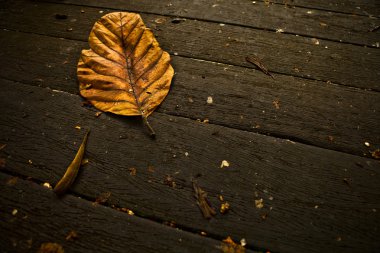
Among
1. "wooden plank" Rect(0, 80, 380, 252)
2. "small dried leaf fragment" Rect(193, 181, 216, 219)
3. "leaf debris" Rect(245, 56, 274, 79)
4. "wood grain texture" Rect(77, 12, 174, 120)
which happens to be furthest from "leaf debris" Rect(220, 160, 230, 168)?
"leaf debris" Rect(245, 56, 274, 79)

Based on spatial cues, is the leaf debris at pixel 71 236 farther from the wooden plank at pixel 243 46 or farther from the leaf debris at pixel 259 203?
the wooden plank at pixel 243 46

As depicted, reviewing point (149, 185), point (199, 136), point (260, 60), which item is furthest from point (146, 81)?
point (260, 60)

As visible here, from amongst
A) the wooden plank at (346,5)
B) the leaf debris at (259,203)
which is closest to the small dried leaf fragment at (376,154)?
the leaf debris at (259,203)

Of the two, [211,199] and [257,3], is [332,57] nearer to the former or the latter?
[257,3]

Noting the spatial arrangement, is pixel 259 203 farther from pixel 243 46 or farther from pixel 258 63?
pixel 243 46

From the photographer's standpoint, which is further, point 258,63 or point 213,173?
point 258,63

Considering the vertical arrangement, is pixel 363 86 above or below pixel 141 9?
below

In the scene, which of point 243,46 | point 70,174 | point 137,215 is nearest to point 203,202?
point 137,215
